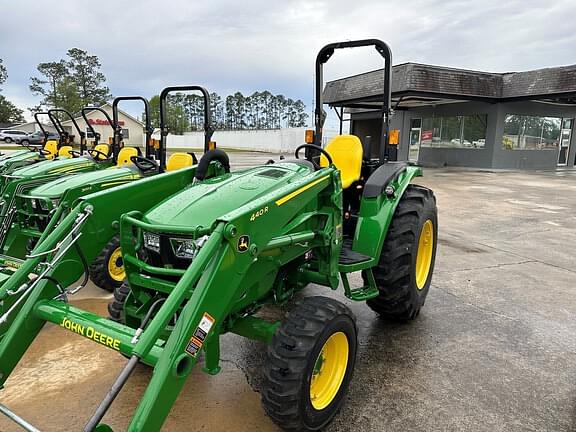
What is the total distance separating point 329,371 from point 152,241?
4.14ft

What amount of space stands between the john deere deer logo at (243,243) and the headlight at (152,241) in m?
0.60

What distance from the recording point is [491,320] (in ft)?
13.3

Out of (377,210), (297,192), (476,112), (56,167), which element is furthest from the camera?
(476,112)

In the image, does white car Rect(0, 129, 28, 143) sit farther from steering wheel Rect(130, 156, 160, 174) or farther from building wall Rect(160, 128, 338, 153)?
steering wheel Rect(130, 156, 160, 174)

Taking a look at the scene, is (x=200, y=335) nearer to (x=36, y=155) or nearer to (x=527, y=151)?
(x=36, y=155)

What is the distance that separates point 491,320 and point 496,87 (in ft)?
56.4

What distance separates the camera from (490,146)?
20.0m

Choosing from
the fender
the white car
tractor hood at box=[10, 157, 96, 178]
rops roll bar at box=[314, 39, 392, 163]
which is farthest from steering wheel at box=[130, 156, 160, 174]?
the white car

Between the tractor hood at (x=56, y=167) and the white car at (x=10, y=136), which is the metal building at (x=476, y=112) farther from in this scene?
the white car at (x=10, y=136)

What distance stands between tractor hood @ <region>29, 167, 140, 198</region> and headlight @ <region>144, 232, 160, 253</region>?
2518mm

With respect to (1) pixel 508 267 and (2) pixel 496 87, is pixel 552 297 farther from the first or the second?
(2) pixel 496 87

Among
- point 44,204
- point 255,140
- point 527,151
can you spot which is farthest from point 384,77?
point 255,140

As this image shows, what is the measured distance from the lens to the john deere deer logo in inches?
81.9

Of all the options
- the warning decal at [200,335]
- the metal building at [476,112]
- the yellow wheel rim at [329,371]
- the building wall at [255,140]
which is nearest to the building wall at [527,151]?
the metal building at [476,112]
